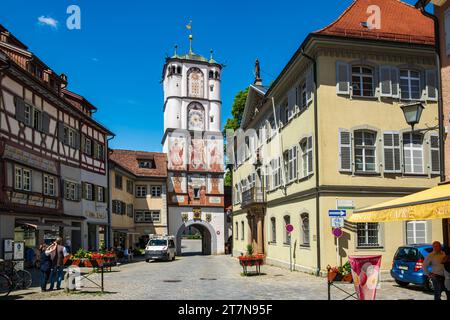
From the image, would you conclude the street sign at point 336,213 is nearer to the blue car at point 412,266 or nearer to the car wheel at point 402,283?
the blue car at point 412,266

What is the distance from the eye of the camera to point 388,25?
77.9 ft

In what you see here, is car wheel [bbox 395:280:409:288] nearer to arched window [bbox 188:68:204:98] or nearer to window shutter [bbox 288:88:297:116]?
window shutter [bbox 288:88:297:116]

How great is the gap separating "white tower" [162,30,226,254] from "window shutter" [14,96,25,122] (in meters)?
27.5

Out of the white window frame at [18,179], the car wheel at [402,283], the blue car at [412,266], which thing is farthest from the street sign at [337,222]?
the white window frame at [18,179]

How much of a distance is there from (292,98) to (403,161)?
6567 millimetres

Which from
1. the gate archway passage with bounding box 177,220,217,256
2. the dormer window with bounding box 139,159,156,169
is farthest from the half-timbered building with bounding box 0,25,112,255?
the gate archway passage with bounding box 177,220,217,256

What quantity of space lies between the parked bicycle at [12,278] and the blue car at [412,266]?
1223 centimetres

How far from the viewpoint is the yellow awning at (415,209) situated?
10953mm

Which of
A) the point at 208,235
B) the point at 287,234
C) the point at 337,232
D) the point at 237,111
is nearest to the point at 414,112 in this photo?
the point at 337,232

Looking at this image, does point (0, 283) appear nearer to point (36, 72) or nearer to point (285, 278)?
point (285, 278)

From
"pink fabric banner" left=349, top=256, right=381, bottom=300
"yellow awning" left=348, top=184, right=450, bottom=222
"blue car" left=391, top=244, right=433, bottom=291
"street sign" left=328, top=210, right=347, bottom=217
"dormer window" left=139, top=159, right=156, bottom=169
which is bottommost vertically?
"blue car" left=391, top=244, right=433, bottom=291

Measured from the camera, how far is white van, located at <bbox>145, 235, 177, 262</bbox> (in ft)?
125
